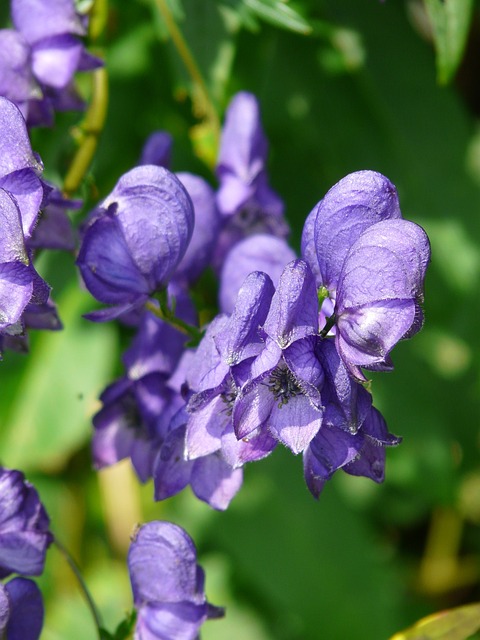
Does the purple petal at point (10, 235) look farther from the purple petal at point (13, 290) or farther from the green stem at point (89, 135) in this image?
the green stem at point (89, 135)

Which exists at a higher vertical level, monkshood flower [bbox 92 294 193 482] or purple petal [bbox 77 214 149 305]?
purple petal [bbox 77 214 149 305]

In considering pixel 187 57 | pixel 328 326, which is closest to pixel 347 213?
pixel 328 326

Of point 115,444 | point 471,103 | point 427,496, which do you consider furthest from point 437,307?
point 115,444

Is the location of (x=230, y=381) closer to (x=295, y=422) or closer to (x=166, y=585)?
(x=295, y=422)

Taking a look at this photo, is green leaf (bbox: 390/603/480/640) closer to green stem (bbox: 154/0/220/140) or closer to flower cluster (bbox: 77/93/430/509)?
flower cluster (bbox: 77/93/430/509)

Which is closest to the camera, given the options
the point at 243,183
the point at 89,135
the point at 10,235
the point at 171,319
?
the point at 10,235

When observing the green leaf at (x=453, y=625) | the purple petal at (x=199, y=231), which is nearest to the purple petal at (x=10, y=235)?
the purple petal at (x=199, y=231)

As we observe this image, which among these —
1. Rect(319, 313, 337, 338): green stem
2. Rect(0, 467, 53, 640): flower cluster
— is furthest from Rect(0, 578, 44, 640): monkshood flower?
Rect(319, 313, 337, 338): green stem
